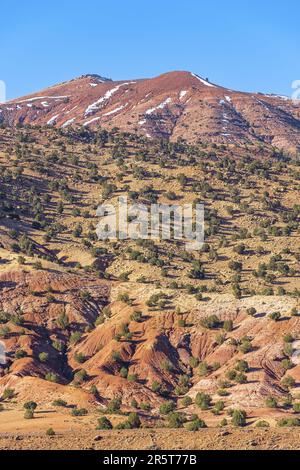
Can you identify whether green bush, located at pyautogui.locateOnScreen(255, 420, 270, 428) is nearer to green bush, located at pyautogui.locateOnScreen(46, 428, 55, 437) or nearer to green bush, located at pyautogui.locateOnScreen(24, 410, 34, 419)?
green bush, located at pyautogui.locateOnScreen(46, 428, 55, 437)

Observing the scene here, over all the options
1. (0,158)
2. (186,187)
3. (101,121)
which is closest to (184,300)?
(186,187)

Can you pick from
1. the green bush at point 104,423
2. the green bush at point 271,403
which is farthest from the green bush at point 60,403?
the green bush at point 271,403

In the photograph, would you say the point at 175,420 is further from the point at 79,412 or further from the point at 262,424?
the point at 79,412

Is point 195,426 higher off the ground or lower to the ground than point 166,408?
higher

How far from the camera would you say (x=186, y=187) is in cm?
9962

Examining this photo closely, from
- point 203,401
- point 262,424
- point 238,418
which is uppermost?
point 262,424

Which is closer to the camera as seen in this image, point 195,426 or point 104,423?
point 195,426

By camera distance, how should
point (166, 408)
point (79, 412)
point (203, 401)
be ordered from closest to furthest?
point (79, 412)
point (166, 408)
point (203, 401)

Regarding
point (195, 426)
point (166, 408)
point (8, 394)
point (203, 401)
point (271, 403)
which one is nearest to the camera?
point (195, 426)

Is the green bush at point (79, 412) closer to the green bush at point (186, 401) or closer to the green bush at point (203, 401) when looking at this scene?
the green bush at point (186, 401)

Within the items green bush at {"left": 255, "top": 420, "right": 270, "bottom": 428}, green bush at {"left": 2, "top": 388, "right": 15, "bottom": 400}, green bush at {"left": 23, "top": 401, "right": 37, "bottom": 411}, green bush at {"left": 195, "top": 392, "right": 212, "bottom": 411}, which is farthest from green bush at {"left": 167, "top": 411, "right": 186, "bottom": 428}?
green bush at {"left": 2, "top": 388, "right": 15, "bottom": 400}

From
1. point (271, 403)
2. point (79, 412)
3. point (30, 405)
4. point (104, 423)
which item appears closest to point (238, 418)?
point (271, 403)

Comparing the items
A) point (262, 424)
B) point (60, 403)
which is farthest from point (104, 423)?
point (262, 424)

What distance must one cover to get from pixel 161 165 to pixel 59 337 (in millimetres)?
49878
